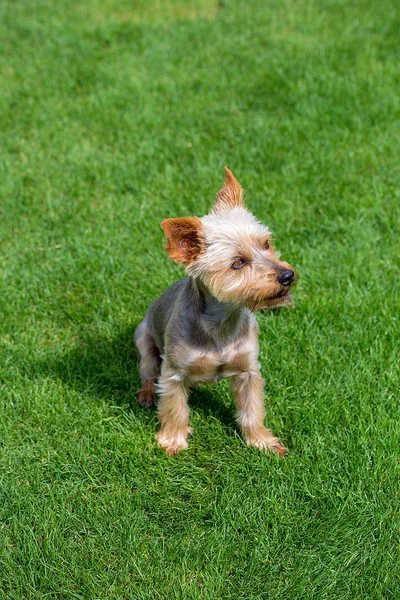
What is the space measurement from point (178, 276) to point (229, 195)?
173 centimetres

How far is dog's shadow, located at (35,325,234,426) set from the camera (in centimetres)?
499

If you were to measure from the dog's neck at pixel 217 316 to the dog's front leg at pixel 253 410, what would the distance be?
0.40m

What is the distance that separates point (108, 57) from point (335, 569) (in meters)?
7.74

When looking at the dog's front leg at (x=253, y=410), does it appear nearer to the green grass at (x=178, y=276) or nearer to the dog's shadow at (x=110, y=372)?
the green grass at (x=178, y=276)

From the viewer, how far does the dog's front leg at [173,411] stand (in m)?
4.50

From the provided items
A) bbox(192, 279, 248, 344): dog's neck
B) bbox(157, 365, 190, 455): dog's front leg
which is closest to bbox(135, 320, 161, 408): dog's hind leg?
bbox(157, 365, 190, 455): dog's front leg

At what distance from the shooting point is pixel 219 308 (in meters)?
4.16

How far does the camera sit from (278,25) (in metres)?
9.76

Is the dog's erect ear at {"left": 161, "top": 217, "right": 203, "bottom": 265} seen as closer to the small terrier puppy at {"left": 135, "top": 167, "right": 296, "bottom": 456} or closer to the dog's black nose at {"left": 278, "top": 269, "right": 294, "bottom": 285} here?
the small terrier puppy at {"left": 135, "top": 167, "right": 296, "bottom": 456}

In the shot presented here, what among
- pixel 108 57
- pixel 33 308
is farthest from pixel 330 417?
pixel 108 57

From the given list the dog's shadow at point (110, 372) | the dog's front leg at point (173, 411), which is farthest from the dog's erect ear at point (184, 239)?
the dog's shadow at point (110, 372)

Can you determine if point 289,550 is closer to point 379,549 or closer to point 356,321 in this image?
point 379,549

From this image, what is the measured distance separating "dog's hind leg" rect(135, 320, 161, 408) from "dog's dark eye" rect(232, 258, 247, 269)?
132cm

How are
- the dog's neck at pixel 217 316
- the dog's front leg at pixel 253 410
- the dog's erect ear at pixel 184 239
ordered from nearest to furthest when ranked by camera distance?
the dog's erect ear at pixel 184 239 < the dog's neck at pixel 217 316 < the dog's front leg at pixel 253 410
